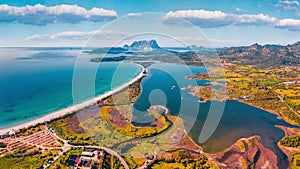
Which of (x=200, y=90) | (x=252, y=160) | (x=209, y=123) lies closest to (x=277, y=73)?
(x=200, y=90)

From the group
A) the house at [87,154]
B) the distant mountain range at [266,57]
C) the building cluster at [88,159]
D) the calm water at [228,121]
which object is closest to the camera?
the building cluster at [88,159]

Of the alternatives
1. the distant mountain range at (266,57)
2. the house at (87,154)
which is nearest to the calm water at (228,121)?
the house at (87,154)

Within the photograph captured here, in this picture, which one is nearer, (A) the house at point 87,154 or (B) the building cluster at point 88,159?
(B) the building cluster at point 88,159

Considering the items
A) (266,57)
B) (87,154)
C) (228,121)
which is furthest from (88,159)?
(266,57)

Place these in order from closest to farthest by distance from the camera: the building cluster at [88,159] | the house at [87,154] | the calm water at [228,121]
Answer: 1. the building cluster at [88,159]
2. the house at [87,154]
3. the calm water at [228,121]

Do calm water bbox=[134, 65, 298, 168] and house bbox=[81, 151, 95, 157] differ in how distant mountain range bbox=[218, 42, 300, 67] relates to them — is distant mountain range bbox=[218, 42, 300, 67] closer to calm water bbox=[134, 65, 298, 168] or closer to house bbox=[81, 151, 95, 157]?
calm water bbox=[134, 65, 298, 168]

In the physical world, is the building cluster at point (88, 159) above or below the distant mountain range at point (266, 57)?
below

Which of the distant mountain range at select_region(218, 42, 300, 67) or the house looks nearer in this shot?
the house

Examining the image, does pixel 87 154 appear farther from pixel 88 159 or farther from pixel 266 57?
A: pixel 266 57

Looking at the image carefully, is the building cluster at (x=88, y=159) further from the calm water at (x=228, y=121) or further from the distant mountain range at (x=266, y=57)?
the distant mountain range at (x=266, y=57)

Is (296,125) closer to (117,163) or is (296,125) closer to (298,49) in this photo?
(117,163)

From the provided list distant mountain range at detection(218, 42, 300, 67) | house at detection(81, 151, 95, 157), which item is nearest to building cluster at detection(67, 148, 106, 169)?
house at detection(81, 151, 95, 157)
